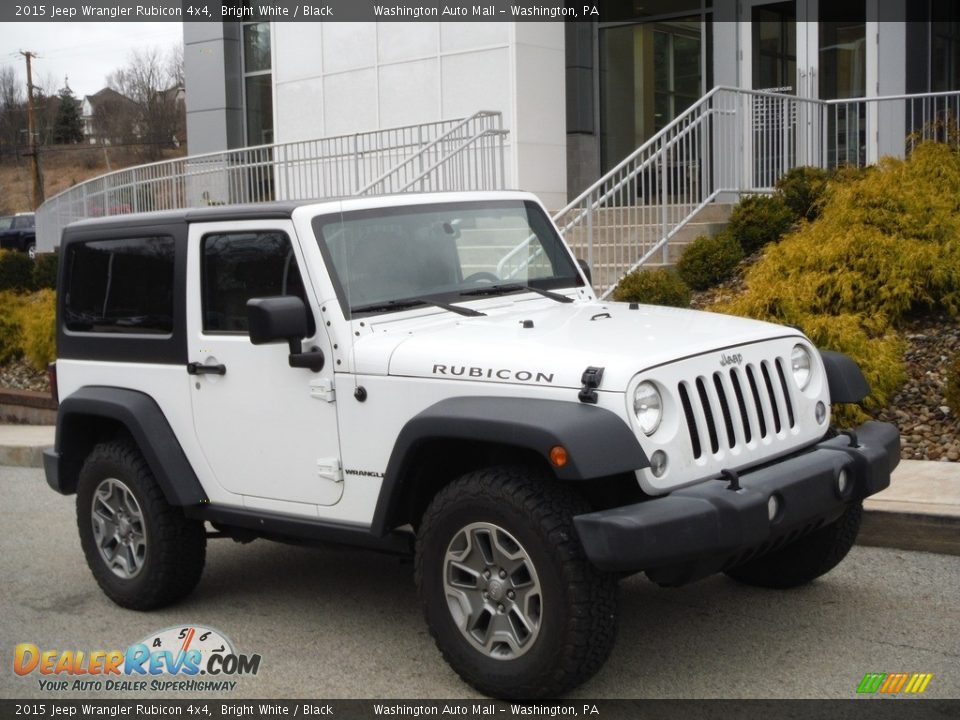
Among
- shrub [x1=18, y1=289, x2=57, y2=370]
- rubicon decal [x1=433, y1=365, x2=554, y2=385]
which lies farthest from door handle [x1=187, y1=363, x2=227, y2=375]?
shrub [x1=18, y1=289, x2=57, y2=370]

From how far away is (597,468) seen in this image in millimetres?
4168

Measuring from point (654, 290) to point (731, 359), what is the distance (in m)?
5.40

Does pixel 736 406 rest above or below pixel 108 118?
below

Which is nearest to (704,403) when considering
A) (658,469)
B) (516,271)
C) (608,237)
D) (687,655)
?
(658,469)

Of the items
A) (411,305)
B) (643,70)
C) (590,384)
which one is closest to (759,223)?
(411,305)

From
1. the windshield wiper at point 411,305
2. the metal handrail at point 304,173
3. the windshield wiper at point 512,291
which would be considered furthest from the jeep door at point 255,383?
the metal handrail at point 304,173

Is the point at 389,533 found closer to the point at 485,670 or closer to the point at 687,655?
the point at 485,670

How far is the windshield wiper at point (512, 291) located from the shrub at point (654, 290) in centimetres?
414

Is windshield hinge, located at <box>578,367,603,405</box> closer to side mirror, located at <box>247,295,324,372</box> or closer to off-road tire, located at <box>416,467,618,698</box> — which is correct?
off-road tire, located at <box>416,467,618,698</box>

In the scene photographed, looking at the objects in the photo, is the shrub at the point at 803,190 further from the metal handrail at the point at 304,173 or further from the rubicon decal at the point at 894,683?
the rubicon decal at the point at 894,683

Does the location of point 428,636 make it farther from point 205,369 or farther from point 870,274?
point 870,274

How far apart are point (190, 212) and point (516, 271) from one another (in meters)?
1.62

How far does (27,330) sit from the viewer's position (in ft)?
52.1
